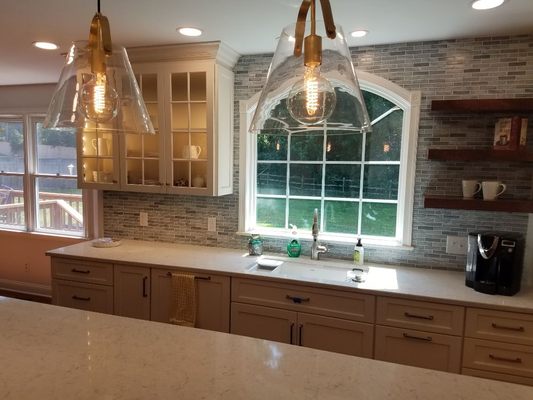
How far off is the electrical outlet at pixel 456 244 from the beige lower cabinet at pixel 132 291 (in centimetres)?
207

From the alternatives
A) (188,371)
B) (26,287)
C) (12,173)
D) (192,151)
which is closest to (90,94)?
(188,371)

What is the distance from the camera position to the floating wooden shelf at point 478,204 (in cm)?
220

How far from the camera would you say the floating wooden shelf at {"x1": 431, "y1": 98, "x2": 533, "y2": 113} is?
86.8 inches

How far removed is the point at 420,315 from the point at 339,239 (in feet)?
2.86

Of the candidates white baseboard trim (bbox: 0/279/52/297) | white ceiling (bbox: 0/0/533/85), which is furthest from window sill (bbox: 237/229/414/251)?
white baseboard trim (bbox: 0/279/52/297)

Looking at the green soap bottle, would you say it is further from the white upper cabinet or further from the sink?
the white upper cabinet

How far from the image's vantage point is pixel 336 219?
2928mm

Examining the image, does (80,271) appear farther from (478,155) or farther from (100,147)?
(478,155)

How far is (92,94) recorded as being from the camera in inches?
47.8

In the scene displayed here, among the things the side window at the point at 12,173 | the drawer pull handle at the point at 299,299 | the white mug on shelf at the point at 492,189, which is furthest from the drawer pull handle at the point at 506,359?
the side window at the point at 12,173

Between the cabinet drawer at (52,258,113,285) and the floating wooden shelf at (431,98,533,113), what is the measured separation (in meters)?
2.49

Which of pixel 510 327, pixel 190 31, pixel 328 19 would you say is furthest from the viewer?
pixel 190 31

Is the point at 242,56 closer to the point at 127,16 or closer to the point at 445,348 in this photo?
the point at 127,16

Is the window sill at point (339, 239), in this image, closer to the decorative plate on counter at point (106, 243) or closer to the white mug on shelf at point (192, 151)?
the white mug on shelf at point (192, 151)
